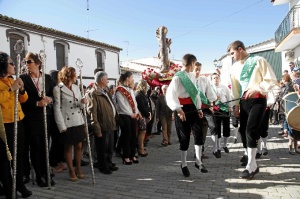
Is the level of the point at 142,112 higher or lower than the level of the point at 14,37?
lower

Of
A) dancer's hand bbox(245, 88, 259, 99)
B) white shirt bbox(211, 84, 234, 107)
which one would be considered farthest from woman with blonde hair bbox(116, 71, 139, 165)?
dancer's hand bbox(245, 88, 259, 99)

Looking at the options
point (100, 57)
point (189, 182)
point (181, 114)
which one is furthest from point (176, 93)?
point (100, 57)

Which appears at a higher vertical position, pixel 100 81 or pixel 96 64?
pixel 96 64

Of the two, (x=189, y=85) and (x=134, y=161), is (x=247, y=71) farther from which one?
(x=134, y=161)

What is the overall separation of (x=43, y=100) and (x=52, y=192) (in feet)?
4.66

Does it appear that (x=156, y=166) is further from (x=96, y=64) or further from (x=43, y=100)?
(x=96, y=64)

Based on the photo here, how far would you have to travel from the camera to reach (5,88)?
3777mm

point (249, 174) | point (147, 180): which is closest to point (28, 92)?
point (147, 180)

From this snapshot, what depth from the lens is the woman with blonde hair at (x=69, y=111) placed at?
4551 mm

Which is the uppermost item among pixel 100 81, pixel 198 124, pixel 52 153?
pixel 100 81

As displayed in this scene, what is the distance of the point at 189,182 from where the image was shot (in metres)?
4.46

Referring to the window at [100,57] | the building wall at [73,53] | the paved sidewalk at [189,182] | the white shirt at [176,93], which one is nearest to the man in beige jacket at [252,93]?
the paved sidewalk at [189,182]

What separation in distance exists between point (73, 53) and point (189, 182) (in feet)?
60.7

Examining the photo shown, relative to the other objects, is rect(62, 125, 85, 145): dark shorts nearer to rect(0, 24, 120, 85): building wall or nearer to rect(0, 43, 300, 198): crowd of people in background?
rect(0, 43, 300, 198): crowd of people in background
